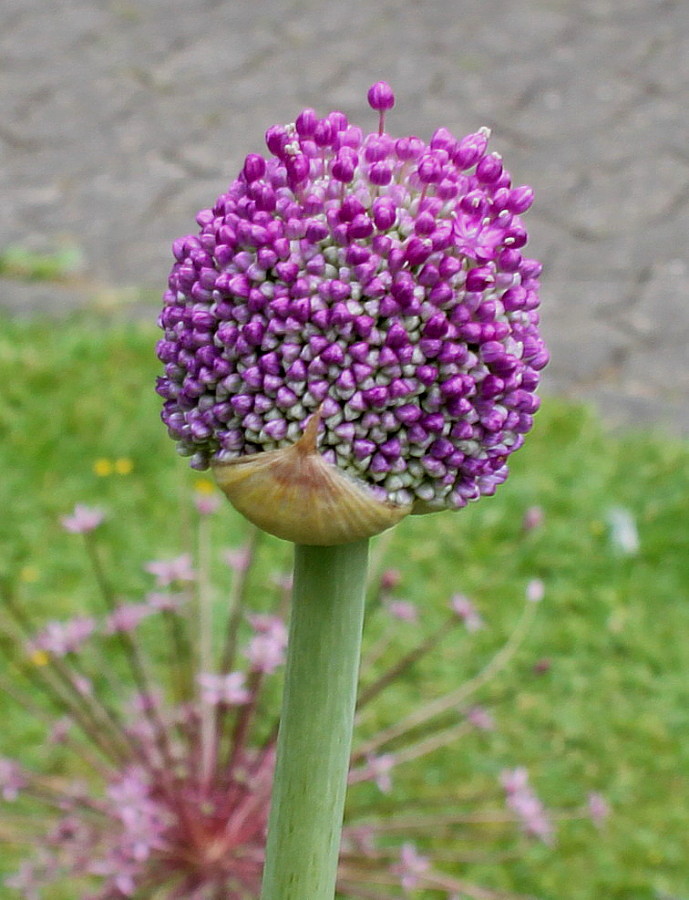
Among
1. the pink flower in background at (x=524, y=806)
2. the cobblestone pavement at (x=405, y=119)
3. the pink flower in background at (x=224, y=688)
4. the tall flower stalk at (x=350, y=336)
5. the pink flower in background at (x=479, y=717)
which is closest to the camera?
the tall flower stalk at (x=350, y=336)

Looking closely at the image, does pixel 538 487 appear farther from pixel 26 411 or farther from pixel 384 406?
pixel 384 406

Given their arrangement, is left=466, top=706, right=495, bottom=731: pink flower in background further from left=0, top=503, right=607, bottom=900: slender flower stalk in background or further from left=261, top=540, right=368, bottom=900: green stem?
left=261, top=540, right=368, bottom=900: green stem

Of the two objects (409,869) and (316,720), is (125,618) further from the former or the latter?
(316,720)

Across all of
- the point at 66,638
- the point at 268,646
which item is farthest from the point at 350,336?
the point at 66,638

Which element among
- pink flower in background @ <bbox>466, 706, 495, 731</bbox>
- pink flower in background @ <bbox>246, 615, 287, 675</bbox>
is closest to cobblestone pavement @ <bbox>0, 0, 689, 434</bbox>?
pink flower in background @ <bbox>466, 706, 495, 731</bbox>

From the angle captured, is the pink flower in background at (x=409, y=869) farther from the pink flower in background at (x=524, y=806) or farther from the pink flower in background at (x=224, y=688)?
the pink flower in background at (x=224, y=688)

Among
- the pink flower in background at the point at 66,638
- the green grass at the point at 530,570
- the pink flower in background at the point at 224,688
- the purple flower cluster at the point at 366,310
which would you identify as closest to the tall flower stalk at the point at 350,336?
the purple flower cluster at the point at 366,310

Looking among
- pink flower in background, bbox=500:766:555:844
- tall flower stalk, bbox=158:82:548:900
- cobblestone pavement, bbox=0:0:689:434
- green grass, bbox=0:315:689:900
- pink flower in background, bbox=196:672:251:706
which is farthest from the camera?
cobblestone pavement, bbox=0:0:689:434
